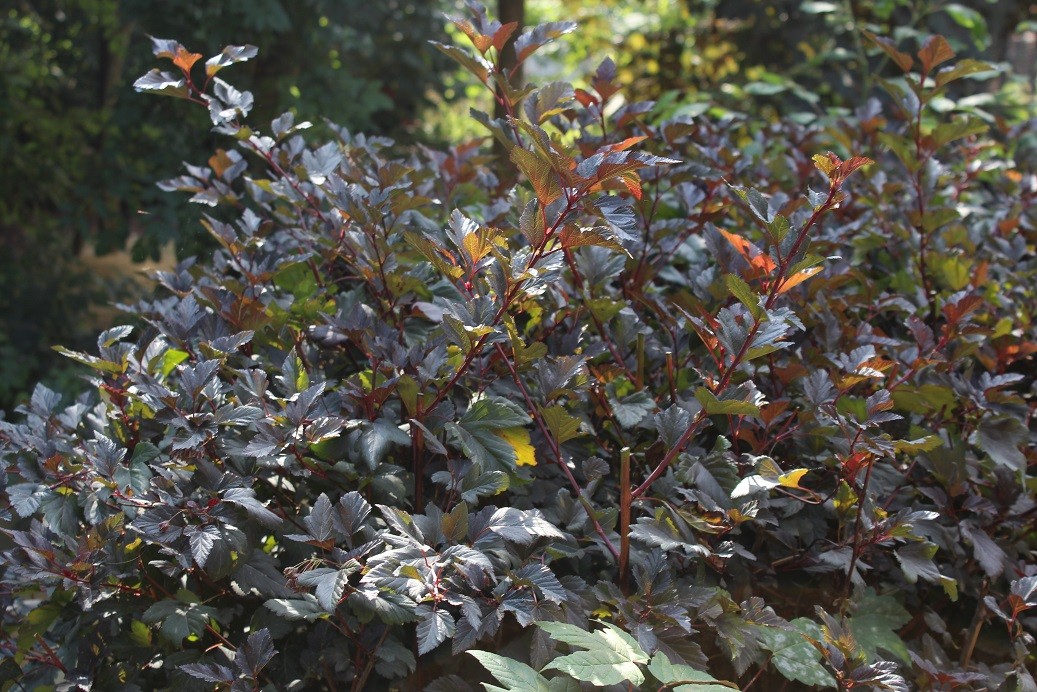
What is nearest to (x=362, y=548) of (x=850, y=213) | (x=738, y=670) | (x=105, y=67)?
(x=738, y=670)

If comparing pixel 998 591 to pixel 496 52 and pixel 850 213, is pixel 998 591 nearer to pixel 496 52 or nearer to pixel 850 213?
pixel 850 213

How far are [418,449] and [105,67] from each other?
7316 millimetres

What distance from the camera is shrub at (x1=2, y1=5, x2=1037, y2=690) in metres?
1.28

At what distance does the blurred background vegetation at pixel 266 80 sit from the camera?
474 cm

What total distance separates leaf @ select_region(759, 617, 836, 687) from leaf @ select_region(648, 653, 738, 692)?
248mm

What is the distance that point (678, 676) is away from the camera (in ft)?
3.84

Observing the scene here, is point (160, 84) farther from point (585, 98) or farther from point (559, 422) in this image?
point (559, 422)

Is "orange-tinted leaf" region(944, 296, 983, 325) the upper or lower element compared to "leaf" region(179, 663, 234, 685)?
upper

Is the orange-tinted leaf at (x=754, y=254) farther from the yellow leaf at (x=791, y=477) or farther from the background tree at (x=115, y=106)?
the background tree at (x=115, y=106)

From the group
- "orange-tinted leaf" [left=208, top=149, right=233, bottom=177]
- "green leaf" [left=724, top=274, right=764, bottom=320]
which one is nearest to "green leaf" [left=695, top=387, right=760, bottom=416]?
"green leaf" [left=724, top=274, right=764, bottom=320]

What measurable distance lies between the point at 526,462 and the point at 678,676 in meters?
0.39

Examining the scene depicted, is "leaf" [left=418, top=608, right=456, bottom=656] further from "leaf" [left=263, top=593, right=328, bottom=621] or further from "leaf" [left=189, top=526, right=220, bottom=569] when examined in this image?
"leaf" [left=189, top=526, right=220, bottom=569]

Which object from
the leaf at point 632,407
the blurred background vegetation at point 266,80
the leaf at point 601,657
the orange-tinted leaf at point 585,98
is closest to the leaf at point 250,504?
the leaf at point 601,657

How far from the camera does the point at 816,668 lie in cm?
140
